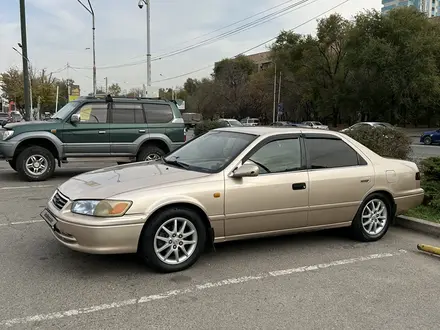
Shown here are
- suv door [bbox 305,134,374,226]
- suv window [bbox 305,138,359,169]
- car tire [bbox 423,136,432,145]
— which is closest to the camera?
suv door [bbox 305,134,374,226]

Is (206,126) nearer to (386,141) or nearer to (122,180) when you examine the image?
(386,141)

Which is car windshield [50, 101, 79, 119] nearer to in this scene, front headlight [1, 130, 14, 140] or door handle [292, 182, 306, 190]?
front headlight [1, 130, 14, 140]

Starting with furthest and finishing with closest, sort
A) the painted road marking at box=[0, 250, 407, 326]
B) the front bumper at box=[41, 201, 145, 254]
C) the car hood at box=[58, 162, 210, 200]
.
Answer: the car hood at box=[58, 162, 210, 200]
the front bumper at box=[41, 201, 145, 254]
the painted road marking at box=[0, 250, 407, 326]

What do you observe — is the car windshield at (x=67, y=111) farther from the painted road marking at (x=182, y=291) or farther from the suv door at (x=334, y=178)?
the painted road marking at (x=182, y=291)

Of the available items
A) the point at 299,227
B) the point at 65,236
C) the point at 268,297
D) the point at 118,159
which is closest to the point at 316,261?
the point at 299,227

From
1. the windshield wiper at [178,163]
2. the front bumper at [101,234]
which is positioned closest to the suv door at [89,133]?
the windshield wiper at [178,163]

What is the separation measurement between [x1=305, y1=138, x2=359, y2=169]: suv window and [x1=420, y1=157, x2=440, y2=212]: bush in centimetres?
212

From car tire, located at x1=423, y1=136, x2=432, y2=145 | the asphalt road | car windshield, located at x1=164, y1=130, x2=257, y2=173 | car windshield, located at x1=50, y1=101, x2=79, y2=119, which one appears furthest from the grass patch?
car tire, located at x1=423, y1=136, x2=432, y2=145

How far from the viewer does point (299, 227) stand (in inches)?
201

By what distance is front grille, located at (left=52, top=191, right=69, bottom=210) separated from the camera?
4416 millimetres

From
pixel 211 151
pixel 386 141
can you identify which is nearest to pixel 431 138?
pixel 386 141

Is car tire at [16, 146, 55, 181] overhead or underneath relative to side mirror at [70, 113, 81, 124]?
underneath

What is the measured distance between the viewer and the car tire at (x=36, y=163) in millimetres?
9969

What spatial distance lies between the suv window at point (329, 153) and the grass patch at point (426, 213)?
1.73m
